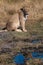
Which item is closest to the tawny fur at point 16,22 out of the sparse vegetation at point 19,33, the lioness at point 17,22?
the lioness at point 17,22

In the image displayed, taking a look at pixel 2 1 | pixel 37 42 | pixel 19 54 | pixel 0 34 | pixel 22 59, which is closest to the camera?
pixel 22 59

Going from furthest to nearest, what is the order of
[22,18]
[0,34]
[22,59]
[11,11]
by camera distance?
[11,11] → [22,18] → [0,34] → [22,59]

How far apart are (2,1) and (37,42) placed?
7032 mm

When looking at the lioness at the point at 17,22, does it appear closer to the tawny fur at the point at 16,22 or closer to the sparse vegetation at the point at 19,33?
the tawny fur at the point at 16,22

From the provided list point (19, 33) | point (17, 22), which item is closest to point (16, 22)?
point (17, 22)

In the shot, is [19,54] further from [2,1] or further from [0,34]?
[2,1]

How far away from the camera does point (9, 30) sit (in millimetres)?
10328

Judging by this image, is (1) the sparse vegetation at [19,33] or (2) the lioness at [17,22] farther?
(2) the lioness at [17,22]

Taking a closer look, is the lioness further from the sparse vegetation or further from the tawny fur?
the sparse vegetation

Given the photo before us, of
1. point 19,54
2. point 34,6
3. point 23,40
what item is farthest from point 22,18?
point 34,6

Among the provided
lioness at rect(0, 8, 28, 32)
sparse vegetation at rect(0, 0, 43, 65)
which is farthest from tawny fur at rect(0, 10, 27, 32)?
sparse vegetation at rect(0, 0, 43, 65)

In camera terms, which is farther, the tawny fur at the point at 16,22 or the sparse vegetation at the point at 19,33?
the tawny fur at the point at 16,22

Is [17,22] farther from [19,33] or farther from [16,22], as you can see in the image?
[19,33]

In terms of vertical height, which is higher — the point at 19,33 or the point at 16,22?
the point at 16,22
